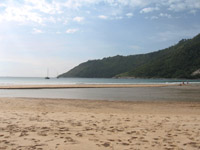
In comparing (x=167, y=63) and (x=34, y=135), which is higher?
(x=167, y=63)

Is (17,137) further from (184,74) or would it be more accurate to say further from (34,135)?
(184,74)

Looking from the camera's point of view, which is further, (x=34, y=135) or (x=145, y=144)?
(x=34, y=135)

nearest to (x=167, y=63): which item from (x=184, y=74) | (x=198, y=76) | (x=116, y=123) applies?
(x=184, y=74)

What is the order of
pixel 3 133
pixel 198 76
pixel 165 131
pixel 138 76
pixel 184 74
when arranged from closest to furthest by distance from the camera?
1. pixel 3 133
2. pixel 165 131
3. pixel 198 76
4. pixel 184 74
5. pixel 138 76

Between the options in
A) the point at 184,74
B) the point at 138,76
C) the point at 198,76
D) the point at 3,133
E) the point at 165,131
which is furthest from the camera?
the point at 138,76

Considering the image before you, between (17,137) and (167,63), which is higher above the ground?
(167,63)

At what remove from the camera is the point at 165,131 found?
7.45 metres

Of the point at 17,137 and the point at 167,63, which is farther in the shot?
the point at 167,63

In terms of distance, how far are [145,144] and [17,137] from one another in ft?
13.2

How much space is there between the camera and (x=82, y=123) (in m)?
8.70

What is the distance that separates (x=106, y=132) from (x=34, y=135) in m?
2.48

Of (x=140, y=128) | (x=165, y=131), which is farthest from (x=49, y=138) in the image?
(x=165, y=131)

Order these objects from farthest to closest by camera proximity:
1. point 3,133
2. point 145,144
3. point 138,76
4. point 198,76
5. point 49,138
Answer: point 138,76, point 198,76, point 3,133, point 49,138, point 145,144

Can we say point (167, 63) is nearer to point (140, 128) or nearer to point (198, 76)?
point (198, 76)
